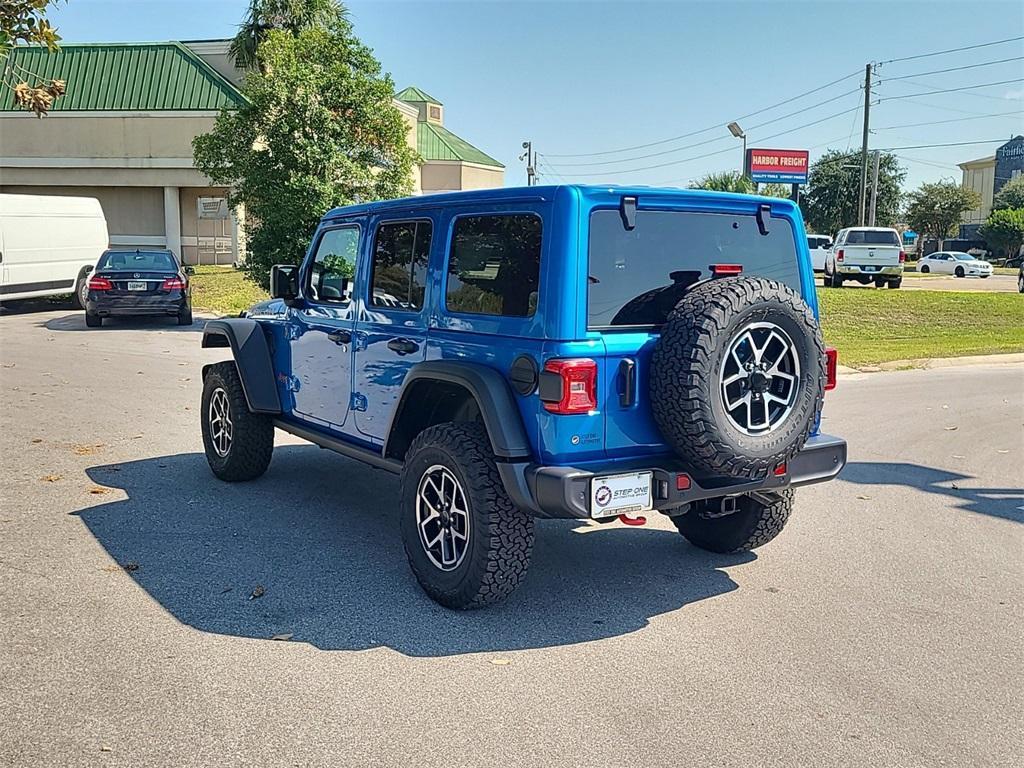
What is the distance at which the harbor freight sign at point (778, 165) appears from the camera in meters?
42.2

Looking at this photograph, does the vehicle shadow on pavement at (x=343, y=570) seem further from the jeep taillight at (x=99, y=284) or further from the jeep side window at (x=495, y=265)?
the jeep taillight at (x=99, y=284)

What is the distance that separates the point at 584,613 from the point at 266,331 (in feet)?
11.4

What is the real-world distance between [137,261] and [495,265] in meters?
16.4

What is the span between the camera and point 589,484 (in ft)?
14.5

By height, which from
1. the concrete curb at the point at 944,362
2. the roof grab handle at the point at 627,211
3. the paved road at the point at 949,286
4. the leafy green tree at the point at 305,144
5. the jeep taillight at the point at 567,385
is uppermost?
the leafy green tree at the point at 305,144

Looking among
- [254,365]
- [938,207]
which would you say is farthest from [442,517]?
[938,207]

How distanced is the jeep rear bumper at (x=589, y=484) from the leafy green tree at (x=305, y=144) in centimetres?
1413

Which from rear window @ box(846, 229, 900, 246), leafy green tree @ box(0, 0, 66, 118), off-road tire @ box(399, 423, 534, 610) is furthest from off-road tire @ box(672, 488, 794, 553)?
rear window @ box(846, 229, 900, 246)

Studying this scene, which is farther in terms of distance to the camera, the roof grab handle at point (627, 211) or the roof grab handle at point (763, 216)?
the roof grab handle at point (763, 216)

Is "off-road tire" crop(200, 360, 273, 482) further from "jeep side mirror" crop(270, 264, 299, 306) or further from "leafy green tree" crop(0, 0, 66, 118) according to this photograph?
"leafy green tree" crop(0, 0, 66, 118)

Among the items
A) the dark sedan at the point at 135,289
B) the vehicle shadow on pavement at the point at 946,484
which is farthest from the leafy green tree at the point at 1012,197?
the vehicle shadow on pavement at the point at 946,484

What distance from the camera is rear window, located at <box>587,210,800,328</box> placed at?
4668 mm

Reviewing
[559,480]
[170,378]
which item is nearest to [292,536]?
[559,480]

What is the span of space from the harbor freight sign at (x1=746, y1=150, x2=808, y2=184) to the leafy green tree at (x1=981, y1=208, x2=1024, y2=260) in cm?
3052
